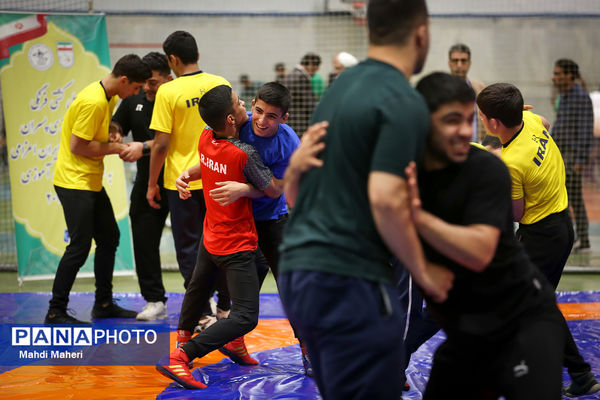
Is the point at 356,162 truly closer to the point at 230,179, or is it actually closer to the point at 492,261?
the point at 492,261

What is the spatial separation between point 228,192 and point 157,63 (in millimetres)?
1796

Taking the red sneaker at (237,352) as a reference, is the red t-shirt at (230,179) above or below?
above

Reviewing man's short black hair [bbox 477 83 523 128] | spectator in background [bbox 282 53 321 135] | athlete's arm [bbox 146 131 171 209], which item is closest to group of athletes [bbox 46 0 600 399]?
man's short black hair [bbox 477 83 523 128]

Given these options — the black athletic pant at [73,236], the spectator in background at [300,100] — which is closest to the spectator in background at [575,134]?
the spectator in background at [300,100]

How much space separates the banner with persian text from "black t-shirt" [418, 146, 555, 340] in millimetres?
4256

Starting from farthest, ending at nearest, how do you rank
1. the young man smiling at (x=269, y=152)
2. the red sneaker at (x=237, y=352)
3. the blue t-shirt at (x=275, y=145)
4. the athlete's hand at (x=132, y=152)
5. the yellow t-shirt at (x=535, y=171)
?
the athlete's hand at (x=132, y=152) → the red sneaker at (x=237, y=352) → the blue t-shirt at (x=275, y=145) → the young man smiling at (x=269, y=152) → the yellow t-shirt at (x=535, y=171)

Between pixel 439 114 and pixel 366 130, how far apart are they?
27 cm

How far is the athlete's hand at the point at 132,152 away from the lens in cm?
452

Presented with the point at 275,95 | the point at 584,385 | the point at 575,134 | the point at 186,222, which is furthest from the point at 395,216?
the point at 575,134

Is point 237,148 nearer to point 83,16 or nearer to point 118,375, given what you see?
point 118,375

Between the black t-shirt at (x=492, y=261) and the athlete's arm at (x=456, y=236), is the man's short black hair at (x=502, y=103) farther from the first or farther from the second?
the athlete's arm at (x=456, y=236)

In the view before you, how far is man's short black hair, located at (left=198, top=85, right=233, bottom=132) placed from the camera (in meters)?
3.33

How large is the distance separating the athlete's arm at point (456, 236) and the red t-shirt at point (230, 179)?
1.69 metres

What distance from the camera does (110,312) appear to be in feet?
15.7
